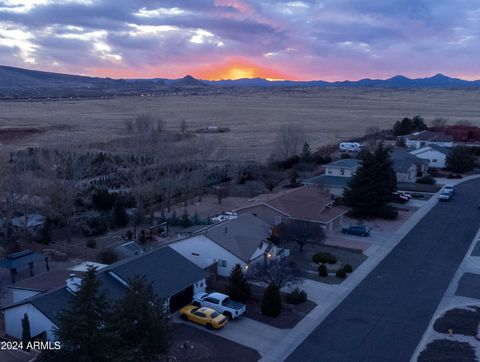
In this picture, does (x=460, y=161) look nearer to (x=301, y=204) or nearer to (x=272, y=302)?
(x=301, y=204)

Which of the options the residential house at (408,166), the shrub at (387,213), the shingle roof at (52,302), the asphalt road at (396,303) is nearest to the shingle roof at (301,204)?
the shrub at (387,213)

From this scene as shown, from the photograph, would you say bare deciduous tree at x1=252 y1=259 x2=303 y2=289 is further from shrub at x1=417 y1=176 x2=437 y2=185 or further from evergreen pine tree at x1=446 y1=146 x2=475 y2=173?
evergreen pine tree at x1=446 y1=146 x2=475 y2=173

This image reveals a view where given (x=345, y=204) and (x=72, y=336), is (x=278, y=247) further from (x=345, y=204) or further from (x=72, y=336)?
(x=72, y=336)

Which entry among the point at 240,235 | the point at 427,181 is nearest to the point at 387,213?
the point at 427,181

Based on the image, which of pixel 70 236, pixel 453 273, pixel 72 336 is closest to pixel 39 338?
pixel 72 336

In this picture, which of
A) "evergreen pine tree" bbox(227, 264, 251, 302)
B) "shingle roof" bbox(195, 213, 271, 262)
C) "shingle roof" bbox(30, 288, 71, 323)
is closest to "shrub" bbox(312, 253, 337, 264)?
"shingle roof" bbox(195, 213, 271, 262)
